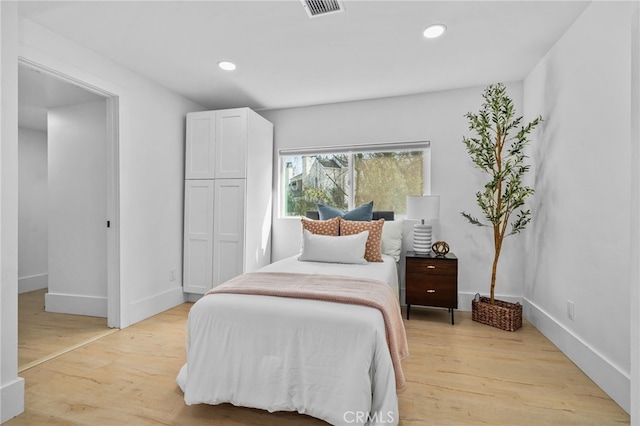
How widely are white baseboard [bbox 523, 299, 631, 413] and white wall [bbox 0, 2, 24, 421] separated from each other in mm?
3360

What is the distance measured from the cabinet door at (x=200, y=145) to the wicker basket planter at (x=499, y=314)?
325 centimetres

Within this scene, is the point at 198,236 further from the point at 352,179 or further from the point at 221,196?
the point at 352,179

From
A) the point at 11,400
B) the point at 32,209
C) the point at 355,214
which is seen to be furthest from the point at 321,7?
the point at 32,209

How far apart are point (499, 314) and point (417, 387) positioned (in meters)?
1.47

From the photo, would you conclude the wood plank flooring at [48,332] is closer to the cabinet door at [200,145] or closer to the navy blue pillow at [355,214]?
the cabinet door at [200,145]

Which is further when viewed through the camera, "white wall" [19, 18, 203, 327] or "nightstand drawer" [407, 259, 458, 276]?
"nightstand drawer" [407, 259, 458, 276]

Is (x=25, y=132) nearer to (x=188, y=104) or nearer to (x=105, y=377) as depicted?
(x=188, y=104)

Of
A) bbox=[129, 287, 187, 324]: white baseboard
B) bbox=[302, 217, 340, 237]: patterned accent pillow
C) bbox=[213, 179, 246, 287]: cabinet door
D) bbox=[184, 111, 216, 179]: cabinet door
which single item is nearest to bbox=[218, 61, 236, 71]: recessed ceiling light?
bbox=[184, 111, 216, 179]: cabinet door

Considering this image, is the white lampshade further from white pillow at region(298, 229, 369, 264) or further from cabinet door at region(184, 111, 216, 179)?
cabinet door at region(184, 111, 216, 179)

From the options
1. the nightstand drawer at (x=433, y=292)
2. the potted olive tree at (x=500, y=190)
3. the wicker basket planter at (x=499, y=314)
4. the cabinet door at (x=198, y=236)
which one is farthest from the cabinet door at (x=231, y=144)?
the wicker basket planter at (x=499, y=314)

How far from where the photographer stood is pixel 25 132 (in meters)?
4.48

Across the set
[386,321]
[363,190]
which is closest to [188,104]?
[363,190]

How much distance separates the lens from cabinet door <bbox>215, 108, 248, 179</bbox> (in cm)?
362

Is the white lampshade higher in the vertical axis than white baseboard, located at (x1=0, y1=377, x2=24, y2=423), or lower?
higher
